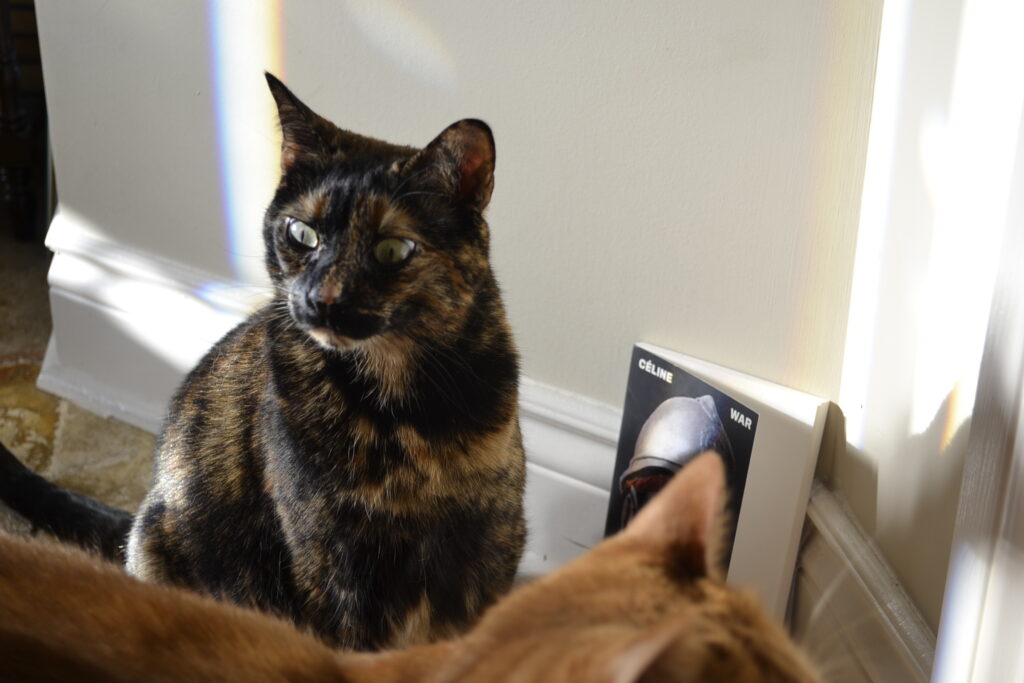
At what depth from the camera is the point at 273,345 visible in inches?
41.7

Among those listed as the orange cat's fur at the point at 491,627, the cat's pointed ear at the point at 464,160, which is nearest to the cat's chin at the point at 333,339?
the cat's pointed ear at the point at 464,160

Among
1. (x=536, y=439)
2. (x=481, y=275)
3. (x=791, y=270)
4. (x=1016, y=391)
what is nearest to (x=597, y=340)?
(x=536, y=439)

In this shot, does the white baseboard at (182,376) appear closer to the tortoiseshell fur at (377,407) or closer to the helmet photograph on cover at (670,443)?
the helmet photograph on cover at (670,443)

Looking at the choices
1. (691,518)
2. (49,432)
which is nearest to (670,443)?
(691,518)

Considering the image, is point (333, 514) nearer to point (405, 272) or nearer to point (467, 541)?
point (467, 541)

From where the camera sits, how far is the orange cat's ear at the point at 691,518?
56cm

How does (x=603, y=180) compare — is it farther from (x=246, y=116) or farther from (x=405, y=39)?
(x=246, y=116)

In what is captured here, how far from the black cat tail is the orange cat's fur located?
0.69 metres

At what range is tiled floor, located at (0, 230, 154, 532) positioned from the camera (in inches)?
62.7

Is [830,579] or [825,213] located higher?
[825,213]

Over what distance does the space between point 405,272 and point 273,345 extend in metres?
0.21

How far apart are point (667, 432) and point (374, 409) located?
0.46 m

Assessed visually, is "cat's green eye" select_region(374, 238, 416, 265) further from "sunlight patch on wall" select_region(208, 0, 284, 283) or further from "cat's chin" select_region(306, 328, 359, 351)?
"sunlight patch on wall" select_region(208, 0, 284, 283)

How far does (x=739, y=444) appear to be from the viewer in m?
1.25
